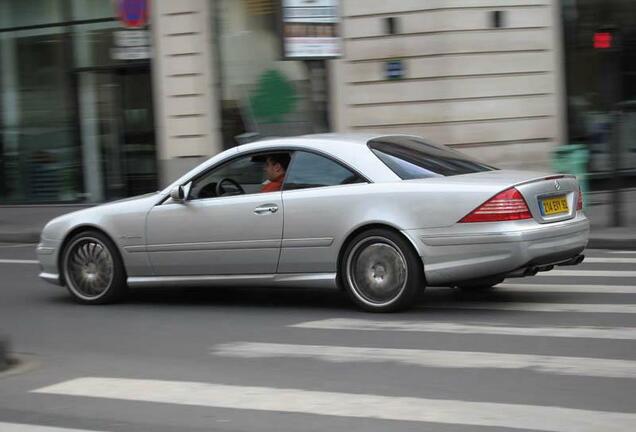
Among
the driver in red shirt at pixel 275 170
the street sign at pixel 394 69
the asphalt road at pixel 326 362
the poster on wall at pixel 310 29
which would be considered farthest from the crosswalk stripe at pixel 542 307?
the street sign at pixel 394 69

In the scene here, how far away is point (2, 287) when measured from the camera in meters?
10.5

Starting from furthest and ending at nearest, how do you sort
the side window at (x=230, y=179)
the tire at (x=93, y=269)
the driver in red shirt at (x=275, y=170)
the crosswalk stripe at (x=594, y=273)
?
the crosswalk stripe at (x=594, y=273)
the tire at (x=93, y=269)
the side window at (x=230, y=179)
the driver in red shirt at (x=275, y=170)

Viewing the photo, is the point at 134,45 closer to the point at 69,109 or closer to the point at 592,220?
the point at 69,109

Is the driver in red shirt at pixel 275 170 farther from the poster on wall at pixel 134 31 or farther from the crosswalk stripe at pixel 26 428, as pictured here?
the poster on wall at pixel 134 31

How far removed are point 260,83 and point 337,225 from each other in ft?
38.0

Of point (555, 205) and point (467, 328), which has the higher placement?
point (555, 205)

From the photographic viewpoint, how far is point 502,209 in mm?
7105

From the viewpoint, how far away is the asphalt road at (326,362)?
489cm

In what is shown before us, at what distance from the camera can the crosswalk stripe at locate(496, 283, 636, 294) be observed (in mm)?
8406

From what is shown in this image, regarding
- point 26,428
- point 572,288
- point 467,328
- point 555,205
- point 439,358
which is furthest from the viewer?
point 572,288

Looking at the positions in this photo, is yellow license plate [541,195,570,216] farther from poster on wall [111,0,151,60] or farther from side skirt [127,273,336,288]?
poster on wall [111,0,151,60]

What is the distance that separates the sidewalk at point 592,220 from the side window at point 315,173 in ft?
16.8

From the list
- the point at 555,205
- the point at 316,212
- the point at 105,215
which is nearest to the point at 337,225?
the point at 316,212

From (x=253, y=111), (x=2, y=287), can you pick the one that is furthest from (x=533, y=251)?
(x=253, y=111)
